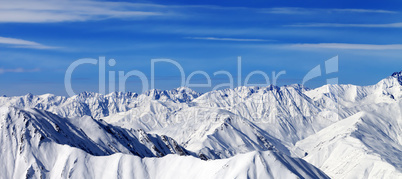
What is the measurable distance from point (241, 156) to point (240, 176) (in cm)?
1334

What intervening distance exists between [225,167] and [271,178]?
62.1 feet

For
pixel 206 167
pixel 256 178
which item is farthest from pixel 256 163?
pixel 206 167

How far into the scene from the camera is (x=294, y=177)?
191 meters

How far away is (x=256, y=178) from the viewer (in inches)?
7387

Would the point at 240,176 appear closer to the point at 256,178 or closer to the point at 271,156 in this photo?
the point at 256,178

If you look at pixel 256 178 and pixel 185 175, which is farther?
pixel 185 175

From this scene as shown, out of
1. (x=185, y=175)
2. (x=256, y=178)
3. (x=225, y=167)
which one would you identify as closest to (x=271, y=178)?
(x=256, y=178)

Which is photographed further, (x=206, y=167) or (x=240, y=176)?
(x=206, y=167)

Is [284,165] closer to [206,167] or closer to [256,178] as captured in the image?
[256,178]

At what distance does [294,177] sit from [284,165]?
9533 mm

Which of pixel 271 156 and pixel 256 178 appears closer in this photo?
pixel 256 178

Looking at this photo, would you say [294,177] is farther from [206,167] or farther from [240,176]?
[206,167]

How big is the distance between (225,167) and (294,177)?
28331mm

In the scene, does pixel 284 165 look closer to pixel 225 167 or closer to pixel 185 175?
pixel 225 167
